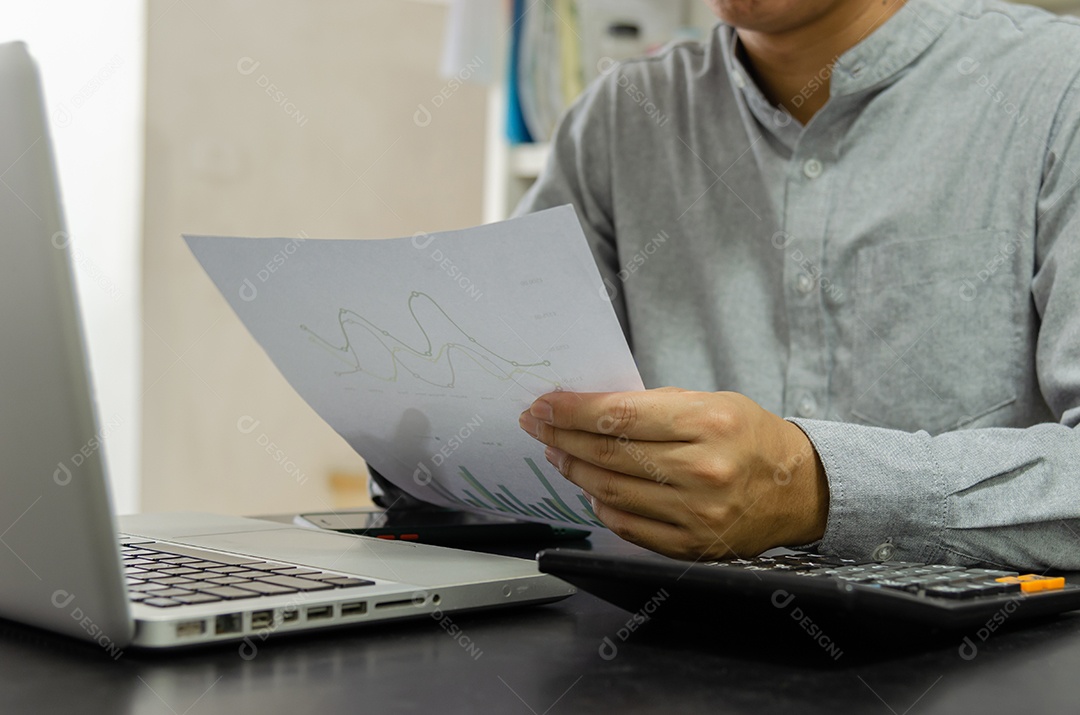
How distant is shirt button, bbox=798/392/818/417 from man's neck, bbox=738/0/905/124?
0.94 ft

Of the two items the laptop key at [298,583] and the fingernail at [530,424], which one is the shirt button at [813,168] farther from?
the laptop key at [298,583]

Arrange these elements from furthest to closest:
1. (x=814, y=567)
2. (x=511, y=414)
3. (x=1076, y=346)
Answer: (x=1076, y=346) → (x=511, y=414) → (x=814, y=567)

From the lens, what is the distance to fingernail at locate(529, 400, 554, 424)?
0.56 metres

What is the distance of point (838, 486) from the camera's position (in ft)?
1.99

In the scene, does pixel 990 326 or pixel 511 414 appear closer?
pixel 511 414

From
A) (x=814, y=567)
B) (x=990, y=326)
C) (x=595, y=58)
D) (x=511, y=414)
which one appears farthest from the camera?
(x=595, y=58)

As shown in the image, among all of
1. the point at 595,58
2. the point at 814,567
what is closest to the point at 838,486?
the point at 814,567

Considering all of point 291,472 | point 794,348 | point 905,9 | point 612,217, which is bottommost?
point 291,472

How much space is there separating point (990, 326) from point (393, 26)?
74.3 inches

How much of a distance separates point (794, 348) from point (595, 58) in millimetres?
1048

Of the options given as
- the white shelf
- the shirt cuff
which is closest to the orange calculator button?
the shirt cuff

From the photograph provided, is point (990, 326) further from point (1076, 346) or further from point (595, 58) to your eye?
point (595, 58)

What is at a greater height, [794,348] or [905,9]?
[905,9]

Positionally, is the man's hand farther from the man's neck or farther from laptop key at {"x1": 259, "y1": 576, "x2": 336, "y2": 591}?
the man's neck
